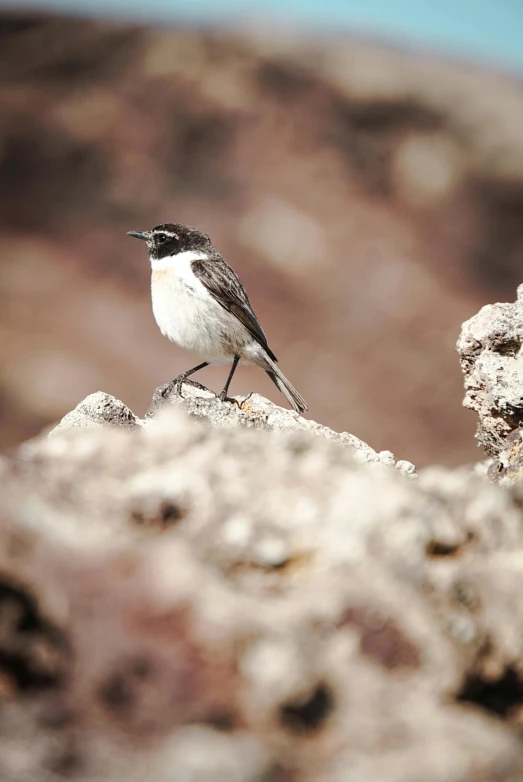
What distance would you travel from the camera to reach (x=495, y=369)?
3.99 m

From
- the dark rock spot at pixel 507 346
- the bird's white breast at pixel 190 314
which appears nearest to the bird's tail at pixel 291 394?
the bird's white breast at pixel 190 314

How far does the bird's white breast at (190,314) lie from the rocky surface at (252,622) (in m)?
5.17

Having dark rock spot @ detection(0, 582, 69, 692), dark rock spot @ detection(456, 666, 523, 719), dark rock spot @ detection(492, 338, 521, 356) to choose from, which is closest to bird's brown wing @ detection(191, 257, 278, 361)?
dark rock spot @ detection(492, 338, 521, 356)

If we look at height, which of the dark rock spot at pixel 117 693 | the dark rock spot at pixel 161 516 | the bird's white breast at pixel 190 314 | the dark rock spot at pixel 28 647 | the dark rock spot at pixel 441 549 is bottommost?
the dark rock spot at pixel 117 693

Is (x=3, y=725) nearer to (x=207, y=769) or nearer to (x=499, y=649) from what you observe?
(x=207, y=769)

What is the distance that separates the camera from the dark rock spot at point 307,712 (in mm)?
1829

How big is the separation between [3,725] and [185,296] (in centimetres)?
601

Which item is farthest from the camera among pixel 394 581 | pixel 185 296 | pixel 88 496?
pixel 185 296

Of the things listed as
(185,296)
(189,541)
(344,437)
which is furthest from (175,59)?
(189,541)

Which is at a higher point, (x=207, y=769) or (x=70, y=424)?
(x=70, y=424)

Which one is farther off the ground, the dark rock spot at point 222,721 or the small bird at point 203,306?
the small bird at point 203,306

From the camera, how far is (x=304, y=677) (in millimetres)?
1827

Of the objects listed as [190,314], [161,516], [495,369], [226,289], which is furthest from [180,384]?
[161,516]

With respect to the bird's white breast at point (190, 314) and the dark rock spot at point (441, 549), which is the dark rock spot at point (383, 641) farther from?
the bird's white breast at point (190, 314)
